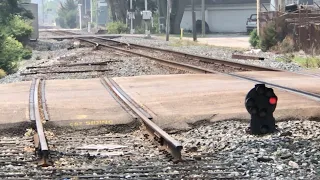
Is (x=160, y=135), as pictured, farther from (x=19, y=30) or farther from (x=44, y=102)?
(x=19, y=30)

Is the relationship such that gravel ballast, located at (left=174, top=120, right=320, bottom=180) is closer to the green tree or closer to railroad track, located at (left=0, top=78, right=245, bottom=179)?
railroad track, located at (left=0, top=78, right=245, bottom=179)

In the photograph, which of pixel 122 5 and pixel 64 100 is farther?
pixel 122 5

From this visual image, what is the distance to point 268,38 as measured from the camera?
33.9 m

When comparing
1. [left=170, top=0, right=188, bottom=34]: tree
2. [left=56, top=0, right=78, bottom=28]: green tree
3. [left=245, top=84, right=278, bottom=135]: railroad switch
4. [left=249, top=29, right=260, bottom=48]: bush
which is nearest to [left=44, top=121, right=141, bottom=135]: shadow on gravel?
[left=245, top=84, right=278, bottom=135]: railroad switch

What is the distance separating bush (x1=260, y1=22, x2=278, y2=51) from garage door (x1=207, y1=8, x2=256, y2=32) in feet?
153

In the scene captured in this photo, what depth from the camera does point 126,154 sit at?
825 centimetres

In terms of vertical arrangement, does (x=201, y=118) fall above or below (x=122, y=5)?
below

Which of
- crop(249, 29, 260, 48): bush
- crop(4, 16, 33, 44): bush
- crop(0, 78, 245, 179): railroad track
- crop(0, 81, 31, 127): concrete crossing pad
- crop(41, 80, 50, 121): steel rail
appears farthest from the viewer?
crop(4, 16, 33, 44): bush

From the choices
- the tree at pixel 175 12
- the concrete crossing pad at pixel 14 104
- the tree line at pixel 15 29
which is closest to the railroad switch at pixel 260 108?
the concrete crossing pad at pixel 14 104

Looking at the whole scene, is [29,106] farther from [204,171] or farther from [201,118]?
[204,171]

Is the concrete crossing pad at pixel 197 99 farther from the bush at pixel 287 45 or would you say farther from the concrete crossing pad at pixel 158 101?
the bush at pixel 287 45

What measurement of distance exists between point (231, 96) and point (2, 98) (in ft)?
15.1

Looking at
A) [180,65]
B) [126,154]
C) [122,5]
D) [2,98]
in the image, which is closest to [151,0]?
[122,5]

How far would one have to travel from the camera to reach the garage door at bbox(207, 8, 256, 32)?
81.9 metres
